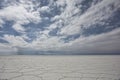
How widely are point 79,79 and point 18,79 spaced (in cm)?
94

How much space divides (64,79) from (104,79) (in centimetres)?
60

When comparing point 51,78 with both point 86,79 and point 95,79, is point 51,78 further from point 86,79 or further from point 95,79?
point 95,79

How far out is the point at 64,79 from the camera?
2.10 m

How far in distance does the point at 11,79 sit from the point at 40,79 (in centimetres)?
44

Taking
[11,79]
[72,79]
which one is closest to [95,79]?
[72,79]

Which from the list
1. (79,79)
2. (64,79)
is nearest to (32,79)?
(64,79)

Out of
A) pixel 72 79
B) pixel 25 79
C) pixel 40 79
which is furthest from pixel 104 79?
pixel 25 79

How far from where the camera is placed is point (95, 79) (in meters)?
2.05

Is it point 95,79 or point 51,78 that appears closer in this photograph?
point 95,79

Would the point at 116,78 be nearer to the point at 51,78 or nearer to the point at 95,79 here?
the point at 95,79

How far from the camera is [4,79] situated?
2107 mm

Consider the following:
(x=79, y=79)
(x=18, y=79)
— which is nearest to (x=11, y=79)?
(x=18, y=79)

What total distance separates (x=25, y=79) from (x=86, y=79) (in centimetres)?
93

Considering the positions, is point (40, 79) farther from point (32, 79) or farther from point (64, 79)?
point (64, 79)
